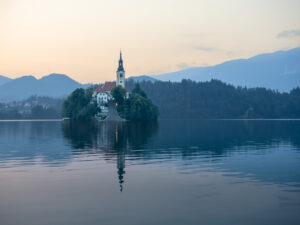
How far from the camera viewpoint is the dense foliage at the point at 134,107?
187 meters

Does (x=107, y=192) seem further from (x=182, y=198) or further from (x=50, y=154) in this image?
(x=50, y=154)

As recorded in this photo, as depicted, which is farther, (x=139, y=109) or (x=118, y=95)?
(x=118, y=95)

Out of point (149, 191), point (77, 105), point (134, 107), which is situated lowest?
point (149, 191)

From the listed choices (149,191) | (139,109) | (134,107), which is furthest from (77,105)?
(149,191)

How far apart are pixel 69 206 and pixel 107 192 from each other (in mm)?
3539

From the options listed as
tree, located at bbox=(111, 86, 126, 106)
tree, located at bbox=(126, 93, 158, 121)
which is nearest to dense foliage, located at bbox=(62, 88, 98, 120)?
tree, located at bbox=(111, 86, 126, 106)

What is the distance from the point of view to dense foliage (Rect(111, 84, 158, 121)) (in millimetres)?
186750

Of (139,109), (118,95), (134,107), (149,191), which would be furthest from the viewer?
(118,95)

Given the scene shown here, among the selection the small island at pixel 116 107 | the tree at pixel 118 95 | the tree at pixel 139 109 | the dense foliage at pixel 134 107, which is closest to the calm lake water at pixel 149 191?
the tree at pixel 139 109

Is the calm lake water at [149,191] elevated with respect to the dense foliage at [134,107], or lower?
lower

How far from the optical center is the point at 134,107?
7352 inches

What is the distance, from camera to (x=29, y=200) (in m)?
19.4

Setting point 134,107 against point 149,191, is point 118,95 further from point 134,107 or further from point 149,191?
point 149,191

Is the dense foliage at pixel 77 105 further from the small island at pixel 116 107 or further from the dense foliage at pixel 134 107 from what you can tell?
the dense foliage at pixel 134 107
